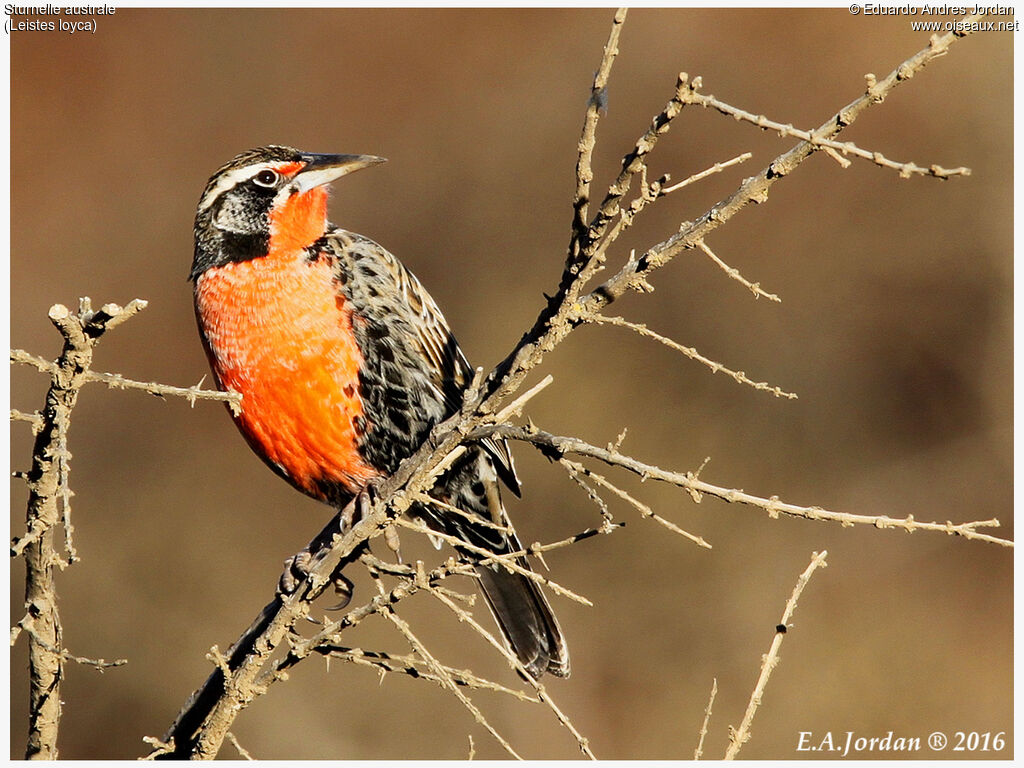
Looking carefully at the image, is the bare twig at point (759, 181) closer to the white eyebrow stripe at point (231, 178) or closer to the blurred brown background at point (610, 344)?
the white eyebrow stripe at point (231, 178)

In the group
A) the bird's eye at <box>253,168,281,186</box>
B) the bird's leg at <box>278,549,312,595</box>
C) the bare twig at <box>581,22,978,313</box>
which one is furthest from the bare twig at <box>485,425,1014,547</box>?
the bird's eye at <box>253,168,281,186</box>

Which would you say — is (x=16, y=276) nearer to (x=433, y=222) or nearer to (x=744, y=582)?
(x=433, y=222)

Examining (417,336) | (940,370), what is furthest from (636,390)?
(417,336)

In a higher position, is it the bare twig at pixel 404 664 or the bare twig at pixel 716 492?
the bare twig at pixel 716 492

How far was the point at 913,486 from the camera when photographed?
7340mm

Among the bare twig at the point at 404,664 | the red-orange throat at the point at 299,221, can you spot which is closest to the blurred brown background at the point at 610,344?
the red-orange throat at the point at 299,221

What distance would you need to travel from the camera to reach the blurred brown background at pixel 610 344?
7051 mm

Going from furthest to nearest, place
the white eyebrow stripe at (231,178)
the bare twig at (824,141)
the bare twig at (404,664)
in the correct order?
the white eyebrow stripe at (231,178)
the bare twig at (404,664)
the bare twig at (824,141)

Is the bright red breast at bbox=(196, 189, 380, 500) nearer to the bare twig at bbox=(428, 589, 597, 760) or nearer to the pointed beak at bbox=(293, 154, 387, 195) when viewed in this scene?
the pointed beak at bbox=(293, 154, 387, 195)

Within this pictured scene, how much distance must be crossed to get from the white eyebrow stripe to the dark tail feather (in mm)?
1459

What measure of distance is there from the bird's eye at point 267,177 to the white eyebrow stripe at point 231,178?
13mm

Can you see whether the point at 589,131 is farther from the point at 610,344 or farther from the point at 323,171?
the point at 610,344

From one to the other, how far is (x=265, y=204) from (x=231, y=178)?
0.17 metres

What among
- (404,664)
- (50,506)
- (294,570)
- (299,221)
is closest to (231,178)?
(299,221)
